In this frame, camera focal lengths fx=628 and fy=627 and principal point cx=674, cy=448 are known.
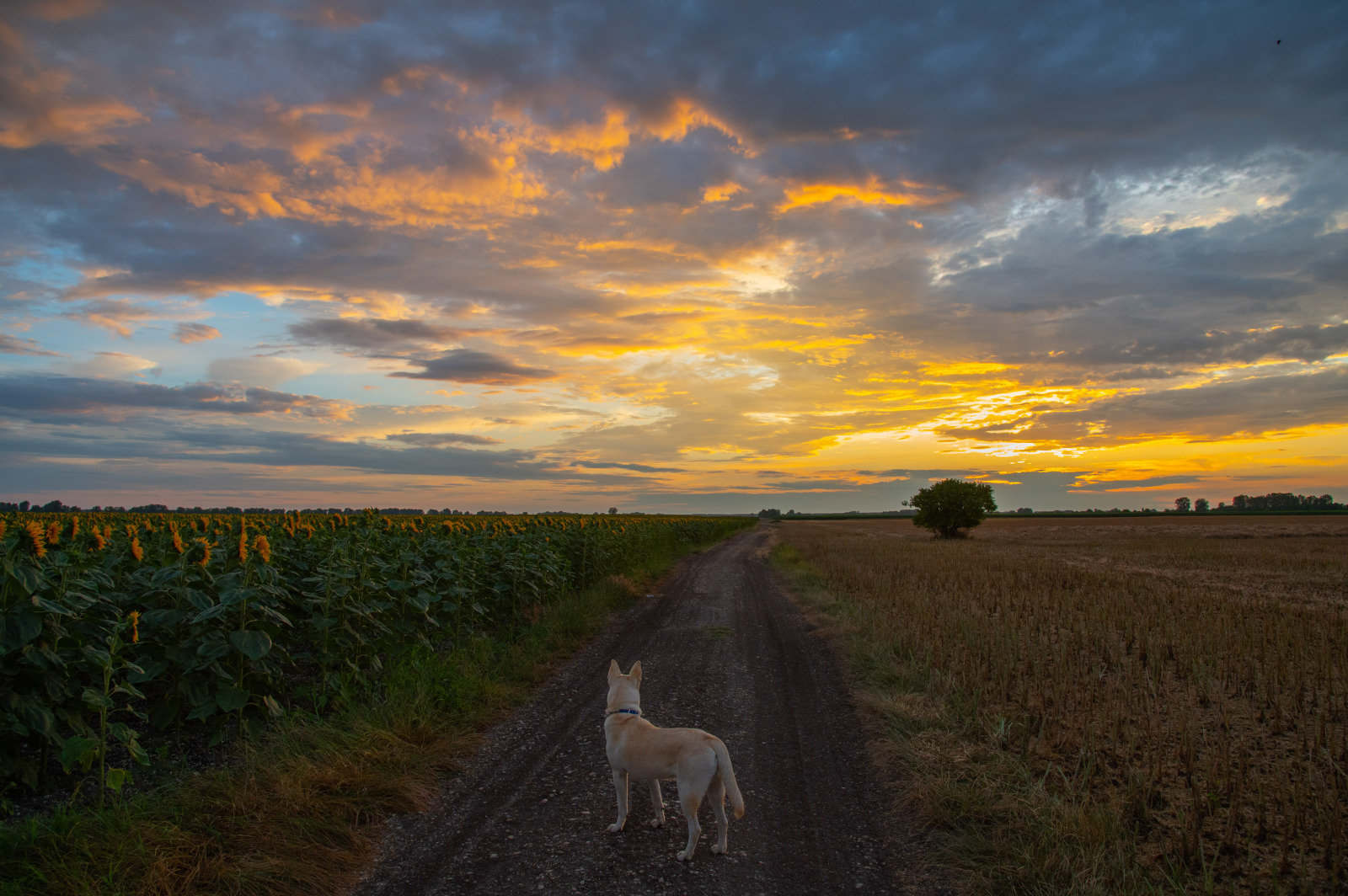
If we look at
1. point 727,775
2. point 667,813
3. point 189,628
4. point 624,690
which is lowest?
point 667,813

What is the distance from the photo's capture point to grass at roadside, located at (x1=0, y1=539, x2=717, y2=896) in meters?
3.65

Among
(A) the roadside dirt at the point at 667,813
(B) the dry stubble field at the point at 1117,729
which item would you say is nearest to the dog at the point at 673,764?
(A) the roadside dirt at the point at 667,813

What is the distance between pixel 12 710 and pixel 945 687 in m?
8.91

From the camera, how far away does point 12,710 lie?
4219 mm

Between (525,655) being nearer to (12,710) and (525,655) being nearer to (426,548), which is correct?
(426,548)

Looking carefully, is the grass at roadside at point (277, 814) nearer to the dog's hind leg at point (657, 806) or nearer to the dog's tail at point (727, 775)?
the dog's hind leg at point (657, 806)

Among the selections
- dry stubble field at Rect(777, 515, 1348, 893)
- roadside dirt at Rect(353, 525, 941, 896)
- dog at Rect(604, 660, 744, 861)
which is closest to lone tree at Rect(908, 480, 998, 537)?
dry stubble field at Rect(777, 515, 1348, 893)

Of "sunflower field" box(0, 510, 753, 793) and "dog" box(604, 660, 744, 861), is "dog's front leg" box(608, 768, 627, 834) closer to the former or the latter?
"dog" box(604, 660, 744, 861)

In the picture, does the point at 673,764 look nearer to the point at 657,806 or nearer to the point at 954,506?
the point at 657,806

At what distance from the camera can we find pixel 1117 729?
6.64 m

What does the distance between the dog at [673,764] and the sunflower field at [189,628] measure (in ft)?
10.0

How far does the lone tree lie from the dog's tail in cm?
5519

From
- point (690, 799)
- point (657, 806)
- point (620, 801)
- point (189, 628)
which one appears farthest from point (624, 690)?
point (189, 628)

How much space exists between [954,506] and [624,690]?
5506 centimetres
